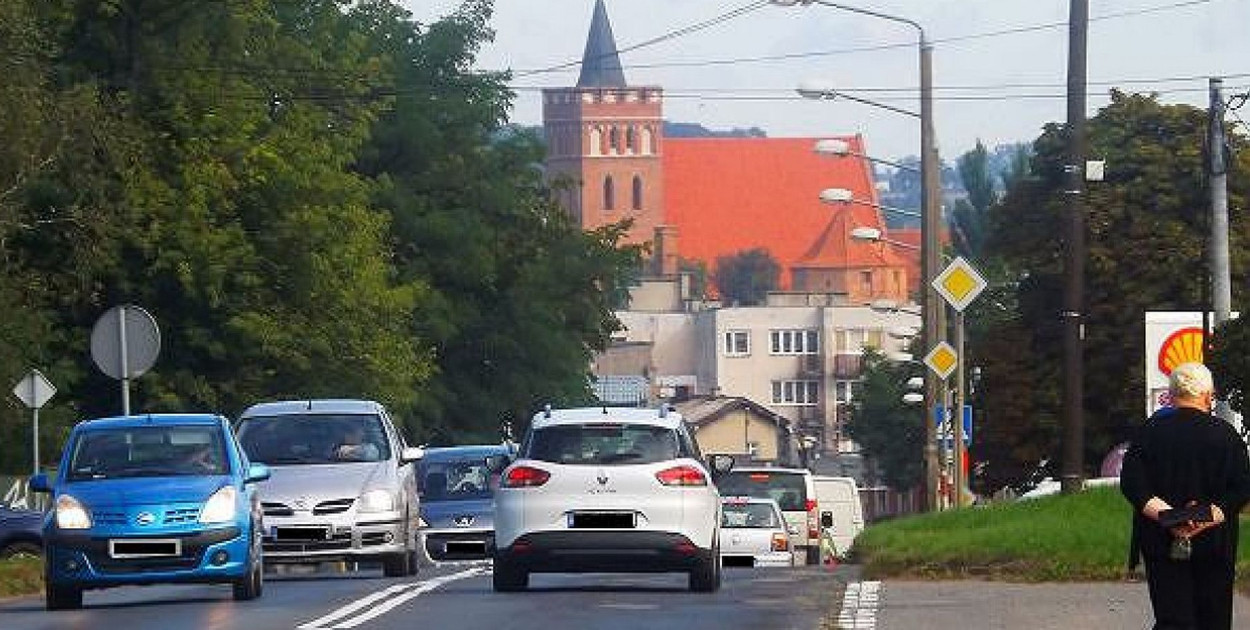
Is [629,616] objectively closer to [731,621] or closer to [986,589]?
[731,621]

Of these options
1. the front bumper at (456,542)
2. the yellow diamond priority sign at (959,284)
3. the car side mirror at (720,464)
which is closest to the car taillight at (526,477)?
the car side mirror at (720,464)

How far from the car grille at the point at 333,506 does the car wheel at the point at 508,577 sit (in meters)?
3.54

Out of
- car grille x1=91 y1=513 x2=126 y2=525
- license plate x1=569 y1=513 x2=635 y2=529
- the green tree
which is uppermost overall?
car grille x1=91 y1=513 x2=126 y2=525

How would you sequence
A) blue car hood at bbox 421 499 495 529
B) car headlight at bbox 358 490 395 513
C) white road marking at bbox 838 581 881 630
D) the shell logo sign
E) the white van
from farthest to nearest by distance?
A: the white van, blue car hood at bbox 421 499 495 529, the shell logo sign, car headlight at bbox 358 490 395 513, white road marking at bbox 838 581 881 630

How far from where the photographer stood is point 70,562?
931 inches

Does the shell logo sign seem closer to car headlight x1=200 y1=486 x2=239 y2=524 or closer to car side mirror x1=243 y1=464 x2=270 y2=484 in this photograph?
car side mirror x1=243 y1=464 x2=270 y2=484

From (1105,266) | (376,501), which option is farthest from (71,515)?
(1105,266)

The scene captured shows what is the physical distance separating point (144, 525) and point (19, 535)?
1699 centimetres

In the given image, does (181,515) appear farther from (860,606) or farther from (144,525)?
(860,606)

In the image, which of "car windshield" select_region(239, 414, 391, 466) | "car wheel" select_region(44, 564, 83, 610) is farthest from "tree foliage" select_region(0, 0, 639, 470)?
"car wheel" select_region(44, 564, 83, 610)

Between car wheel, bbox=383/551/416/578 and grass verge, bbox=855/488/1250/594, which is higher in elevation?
grass verge, bbox=855/488/1250/594

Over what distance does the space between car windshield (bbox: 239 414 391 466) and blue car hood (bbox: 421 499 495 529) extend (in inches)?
286

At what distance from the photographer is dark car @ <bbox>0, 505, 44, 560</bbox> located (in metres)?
40.1

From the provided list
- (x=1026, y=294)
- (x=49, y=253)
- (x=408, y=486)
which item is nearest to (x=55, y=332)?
(x=49, y=253)
